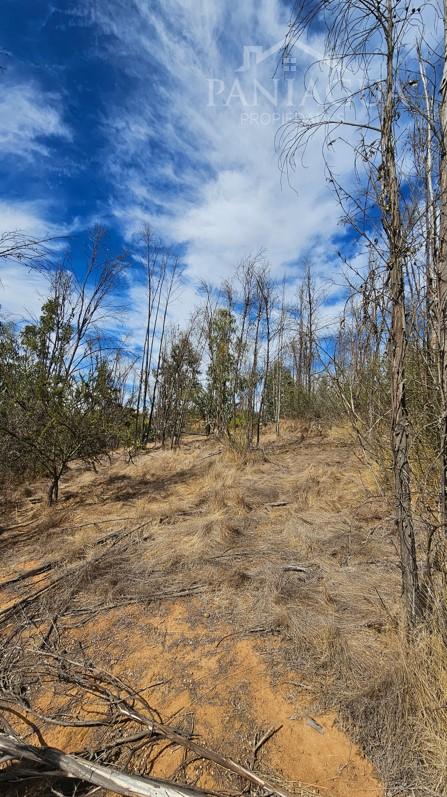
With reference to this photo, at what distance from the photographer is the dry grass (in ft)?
4.91

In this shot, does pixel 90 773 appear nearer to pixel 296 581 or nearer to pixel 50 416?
pixel 296 581

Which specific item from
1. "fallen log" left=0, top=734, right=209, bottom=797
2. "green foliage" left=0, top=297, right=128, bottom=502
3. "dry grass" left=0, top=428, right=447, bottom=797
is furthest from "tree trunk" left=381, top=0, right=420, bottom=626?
"green foliage" left=0, top=297, right=128, bottom=502

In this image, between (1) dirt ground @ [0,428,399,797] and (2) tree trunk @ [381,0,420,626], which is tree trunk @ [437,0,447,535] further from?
(1) dirt ground @ [0,428,399,797]

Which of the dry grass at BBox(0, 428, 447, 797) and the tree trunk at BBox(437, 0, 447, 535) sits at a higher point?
the tree trunk at BBox(437, 0, 447, 535)

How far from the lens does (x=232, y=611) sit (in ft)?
8.17

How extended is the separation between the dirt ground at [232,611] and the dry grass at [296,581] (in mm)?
16

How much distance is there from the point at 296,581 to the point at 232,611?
0.65 m

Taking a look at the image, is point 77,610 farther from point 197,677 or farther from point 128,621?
point 197,677

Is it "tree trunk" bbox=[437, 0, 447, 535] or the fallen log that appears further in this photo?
"tree trunk" bbox=[437, 0, 447, 535]

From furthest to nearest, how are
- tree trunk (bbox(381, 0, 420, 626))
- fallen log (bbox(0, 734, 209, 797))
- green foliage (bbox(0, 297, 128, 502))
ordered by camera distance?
green foliage (bbox(0, 297, 128, 502))
tree trunk (bbox(381, 0, 420, 626))
fallen log (bbox(0, 734, 209, 797))

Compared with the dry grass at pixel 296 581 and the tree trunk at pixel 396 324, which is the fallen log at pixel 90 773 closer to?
the dry grass at pixel 296 581

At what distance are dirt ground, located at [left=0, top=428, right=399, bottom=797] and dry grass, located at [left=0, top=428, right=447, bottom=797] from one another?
0.02 metres

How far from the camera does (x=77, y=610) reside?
2586 mm

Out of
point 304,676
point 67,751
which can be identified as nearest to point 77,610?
point 67,751
